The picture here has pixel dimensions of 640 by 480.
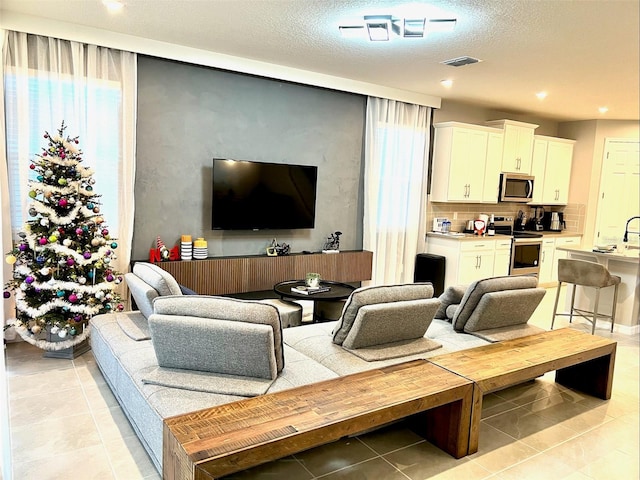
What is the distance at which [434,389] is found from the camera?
2.57 metres

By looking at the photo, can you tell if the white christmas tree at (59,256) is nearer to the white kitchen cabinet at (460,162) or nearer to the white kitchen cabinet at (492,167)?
the white kitchen cabinet at (460,162)

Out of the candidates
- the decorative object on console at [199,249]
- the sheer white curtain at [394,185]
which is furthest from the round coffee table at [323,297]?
the sheer white curtain at [394,185]

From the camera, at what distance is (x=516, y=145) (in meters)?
7.40

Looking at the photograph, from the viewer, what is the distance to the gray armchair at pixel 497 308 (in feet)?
11.5

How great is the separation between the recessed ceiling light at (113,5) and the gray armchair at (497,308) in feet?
10.9

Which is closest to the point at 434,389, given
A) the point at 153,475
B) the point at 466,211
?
the point at 153,475

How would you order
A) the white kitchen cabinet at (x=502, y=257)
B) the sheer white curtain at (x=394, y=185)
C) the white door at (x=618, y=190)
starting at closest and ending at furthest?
the sheer white curtain at (x=394, y=185) → the white kitchen cabinet at (x=502, y=257) → the white door at (x=618, y=190)

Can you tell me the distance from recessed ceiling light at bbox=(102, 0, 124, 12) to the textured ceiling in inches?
2.4

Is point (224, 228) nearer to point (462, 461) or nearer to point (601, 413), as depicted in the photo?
point (462, 461)

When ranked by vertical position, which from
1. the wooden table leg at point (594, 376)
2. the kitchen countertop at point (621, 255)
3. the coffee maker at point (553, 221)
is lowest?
the wooden table leg at point (594, 376)

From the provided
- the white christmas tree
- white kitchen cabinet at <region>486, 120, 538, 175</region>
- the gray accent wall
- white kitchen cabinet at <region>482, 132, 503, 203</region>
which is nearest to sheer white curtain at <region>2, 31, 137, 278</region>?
the gray accent wall

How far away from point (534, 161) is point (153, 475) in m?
7.27

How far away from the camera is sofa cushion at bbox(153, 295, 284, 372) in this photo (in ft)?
8.35

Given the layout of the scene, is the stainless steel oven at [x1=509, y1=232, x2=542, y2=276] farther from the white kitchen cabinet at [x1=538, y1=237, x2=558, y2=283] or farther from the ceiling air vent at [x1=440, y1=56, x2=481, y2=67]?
the ceiling air vent at [x1=440, y1=56, x2=481, y2=67]
